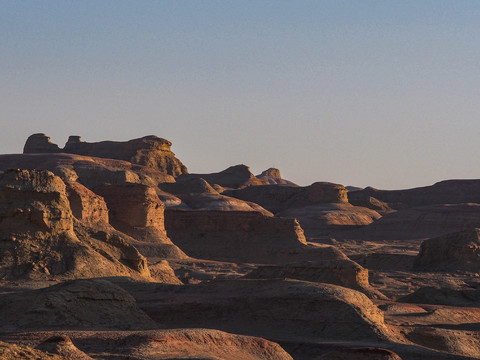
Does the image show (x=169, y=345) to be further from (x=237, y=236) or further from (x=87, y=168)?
(x=87, y=168)

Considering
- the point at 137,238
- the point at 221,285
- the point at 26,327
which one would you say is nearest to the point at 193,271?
the point at 137,238

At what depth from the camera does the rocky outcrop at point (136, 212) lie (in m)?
39.8

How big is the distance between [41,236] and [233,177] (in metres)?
79.0

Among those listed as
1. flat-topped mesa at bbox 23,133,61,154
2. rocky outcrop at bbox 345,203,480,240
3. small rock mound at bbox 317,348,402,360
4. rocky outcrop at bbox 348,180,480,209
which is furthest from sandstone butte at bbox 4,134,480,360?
flat-topped mesa at bbox 23,133,61,154

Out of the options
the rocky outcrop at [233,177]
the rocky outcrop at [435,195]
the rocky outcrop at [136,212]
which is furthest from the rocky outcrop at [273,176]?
the rocky outcrop at [136,212]

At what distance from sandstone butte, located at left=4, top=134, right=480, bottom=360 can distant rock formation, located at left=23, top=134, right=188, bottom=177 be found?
43714 millimetres

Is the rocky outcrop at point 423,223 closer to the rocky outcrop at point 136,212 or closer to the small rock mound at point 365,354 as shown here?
the rocky outcrop at point 136,212

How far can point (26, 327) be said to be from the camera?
13594 millimetres

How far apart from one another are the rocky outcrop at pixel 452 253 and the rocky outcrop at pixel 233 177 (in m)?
60.4

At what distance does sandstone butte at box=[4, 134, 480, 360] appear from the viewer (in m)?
12.7

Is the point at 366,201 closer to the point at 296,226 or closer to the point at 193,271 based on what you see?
the point at 296,226

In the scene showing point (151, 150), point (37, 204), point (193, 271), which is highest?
point (151, 150)

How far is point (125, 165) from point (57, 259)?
182 feet

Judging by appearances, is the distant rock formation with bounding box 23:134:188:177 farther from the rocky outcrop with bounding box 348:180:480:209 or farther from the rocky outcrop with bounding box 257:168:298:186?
the rocky outcrop with bounding box 257:168:298:186
